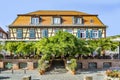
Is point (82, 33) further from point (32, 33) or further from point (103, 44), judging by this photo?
point (32, 33)

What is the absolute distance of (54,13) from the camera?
5391 cm

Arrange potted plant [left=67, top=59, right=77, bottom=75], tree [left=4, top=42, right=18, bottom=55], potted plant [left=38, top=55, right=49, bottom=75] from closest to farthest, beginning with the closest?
1. potted plant [left=67, top=59, right=77, bottom=75]
2. potted plant [left=38, top=55, right=49, bottom=75]
3. tree [left=4, top=42, right=18, bottom=55]

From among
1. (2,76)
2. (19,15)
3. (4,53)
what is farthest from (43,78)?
(19,15)

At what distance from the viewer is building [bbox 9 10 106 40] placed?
51.9 metres

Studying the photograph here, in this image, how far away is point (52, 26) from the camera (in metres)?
51.9

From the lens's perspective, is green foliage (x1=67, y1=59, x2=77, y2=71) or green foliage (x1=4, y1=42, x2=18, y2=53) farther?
green foliage (x1=4, y1=42, x2=18, y2=53)

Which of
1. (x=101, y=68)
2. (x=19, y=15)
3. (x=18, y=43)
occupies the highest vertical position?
(x=19, y=15)

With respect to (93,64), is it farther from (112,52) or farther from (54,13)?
(54,13)

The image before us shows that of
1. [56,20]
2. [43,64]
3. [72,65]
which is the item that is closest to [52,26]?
[56,20]

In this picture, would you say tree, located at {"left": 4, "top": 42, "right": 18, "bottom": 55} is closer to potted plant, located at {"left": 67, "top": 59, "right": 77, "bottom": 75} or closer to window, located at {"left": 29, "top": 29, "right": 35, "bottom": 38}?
window, located at {"left": 29, "top": 29, "right": 35, "bottom": 38}

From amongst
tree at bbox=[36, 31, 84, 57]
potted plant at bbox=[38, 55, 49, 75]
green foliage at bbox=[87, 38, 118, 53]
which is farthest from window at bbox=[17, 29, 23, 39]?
green foliage at bbox=[87, 38, 118, 53]

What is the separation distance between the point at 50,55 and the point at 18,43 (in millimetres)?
6145

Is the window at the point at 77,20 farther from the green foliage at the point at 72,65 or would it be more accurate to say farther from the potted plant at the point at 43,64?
the green foliage at the point at 72,65

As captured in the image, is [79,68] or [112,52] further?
[112,52]
